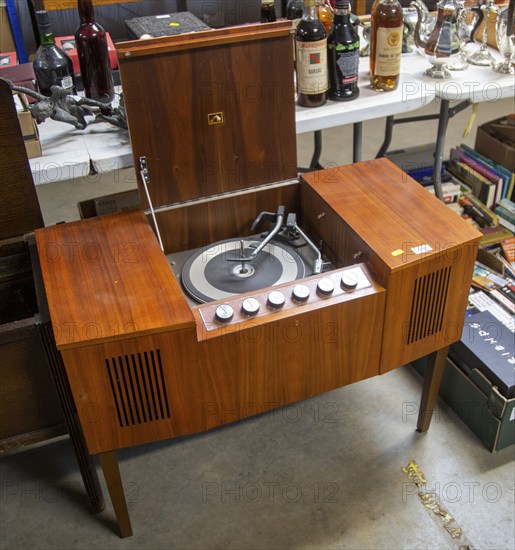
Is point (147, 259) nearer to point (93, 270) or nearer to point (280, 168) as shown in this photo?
point (93, 270)

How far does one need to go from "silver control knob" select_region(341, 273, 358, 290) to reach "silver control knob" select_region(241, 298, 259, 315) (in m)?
0.19

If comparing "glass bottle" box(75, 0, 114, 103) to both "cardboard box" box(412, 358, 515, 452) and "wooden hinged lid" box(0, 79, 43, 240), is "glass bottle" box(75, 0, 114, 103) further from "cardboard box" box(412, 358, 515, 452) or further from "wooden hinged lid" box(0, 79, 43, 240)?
"cardboard box" box(412, 358, 515, 452)

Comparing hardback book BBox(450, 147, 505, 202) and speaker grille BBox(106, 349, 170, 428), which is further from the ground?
speaker grille BBox(106, 349, 170, 428)

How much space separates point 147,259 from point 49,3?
2.44 m

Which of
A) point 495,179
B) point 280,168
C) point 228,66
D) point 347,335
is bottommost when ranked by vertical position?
point 495,179

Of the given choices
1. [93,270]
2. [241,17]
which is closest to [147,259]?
[93,270]

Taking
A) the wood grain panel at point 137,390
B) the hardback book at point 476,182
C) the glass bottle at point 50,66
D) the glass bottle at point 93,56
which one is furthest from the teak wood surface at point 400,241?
the hardback book at point 476,182

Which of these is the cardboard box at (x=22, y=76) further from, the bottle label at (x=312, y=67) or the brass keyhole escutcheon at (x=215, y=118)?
the bottle label at (x=312, y=67)

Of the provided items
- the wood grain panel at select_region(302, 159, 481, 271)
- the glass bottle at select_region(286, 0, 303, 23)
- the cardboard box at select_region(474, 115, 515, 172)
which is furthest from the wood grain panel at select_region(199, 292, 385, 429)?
the cardboard box at select_region(474, 115, 515, 172)

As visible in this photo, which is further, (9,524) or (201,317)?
(9,524)

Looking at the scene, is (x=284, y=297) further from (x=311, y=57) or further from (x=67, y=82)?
(x=67, y=82)

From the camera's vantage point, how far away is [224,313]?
1.28 m

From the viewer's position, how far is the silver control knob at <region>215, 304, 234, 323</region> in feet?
4.18

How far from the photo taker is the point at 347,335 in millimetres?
1395
